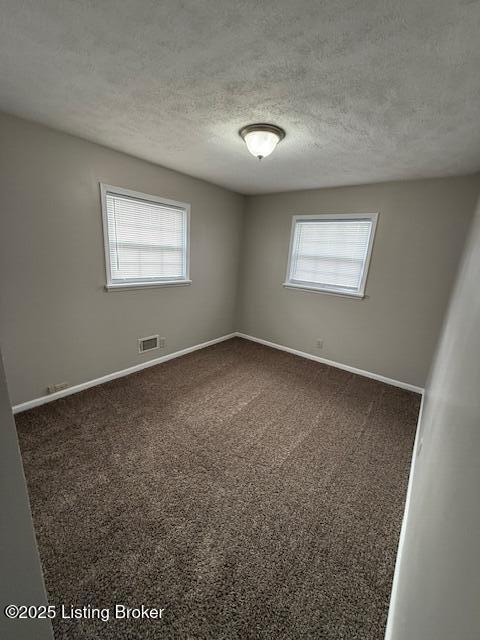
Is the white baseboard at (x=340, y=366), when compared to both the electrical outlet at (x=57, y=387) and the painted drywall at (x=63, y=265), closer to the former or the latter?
the painted drywall at (x=63, y=265)

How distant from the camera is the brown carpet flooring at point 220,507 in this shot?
1.15 meters

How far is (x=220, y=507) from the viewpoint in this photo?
1.58m

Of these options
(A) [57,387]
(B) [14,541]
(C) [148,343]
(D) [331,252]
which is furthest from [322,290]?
(B) [14,541]

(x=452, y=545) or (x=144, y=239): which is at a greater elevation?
(x=144, y=239)

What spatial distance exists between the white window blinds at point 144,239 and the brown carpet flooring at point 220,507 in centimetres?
137

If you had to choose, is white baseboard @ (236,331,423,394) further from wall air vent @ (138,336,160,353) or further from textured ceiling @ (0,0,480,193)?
textured ceiling @ (0,0,480,193)

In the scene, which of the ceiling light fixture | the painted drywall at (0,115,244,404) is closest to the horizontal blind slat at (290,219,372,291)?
the painted drywall at (0,115,244,404)

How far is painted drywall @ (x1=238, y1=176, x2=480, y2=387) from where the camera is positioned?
2779mm

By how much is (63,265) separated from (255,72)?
218cm

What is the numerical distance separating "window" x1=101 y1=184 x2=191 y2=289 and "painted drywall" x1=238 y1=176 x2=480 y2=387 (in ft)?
4.50

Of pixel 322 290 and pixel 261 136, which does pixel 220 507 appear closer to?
pixel 261 136

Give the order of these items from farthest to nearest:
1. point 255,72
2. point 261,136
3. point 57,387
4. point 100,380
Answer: point 100,380
point 57,387
point 261,136
point 255,72

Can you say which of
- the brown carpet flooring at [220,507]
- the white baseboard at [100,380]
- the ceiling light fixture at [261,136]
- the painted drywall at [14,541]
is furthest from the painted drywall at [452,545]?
the white baseboard at [100,380]

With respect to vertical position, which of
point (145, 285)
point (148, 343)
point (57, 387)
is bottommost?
point (57, 387)
